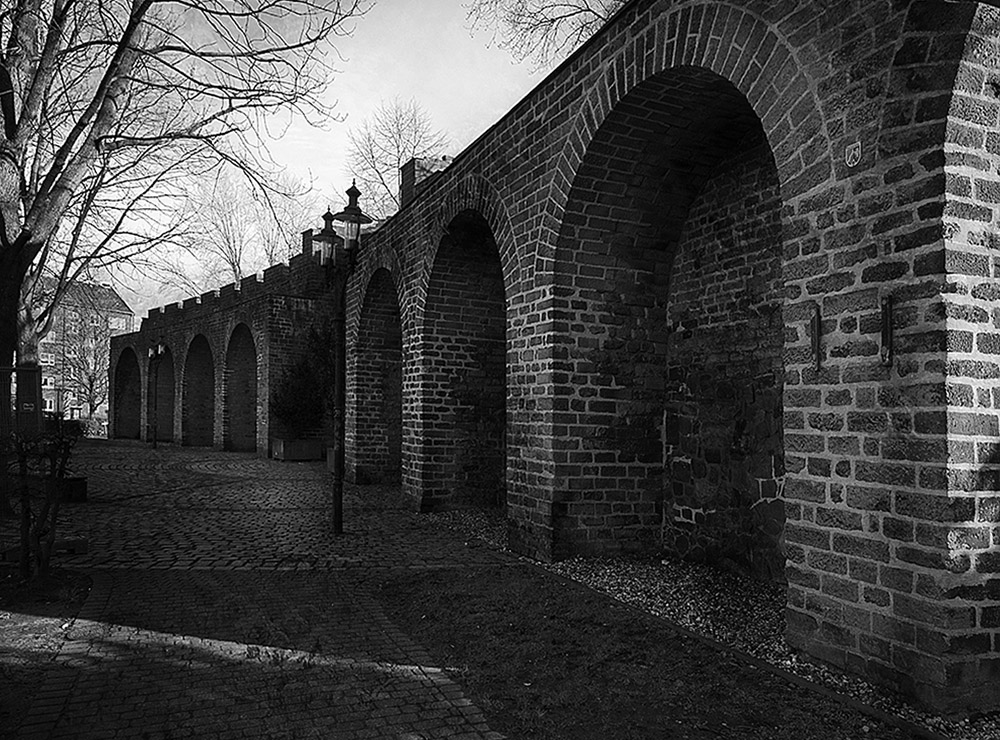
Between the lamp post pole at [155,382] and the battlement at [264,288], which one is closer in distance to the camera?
the battlement at [264,288]

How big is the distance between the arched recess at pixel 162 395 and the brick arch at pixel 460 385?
20086 mm

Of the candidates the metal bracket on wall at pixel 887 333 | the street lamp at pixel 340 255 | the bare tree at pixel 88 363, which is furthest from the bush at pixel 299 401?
the bare tree at pixel 88 363

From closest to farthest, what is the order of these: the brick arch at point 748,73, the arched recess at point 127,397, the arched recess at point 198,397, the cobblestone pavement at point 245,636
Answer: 1. the cobblestone pavement at point 245,636
2. the brick arch at point 748,73
3. the arched recess at point 198,397
4. the arched recess at point 127,397

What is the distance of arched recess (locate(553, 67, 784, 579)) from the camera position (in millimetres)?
5715

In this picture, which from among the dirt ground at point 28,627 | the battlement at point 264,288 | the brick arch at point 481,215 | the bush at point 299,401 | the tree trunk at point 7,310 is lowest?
the dirt ground at point 28,627

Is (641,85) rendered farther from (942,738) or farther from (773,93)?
(942,738)

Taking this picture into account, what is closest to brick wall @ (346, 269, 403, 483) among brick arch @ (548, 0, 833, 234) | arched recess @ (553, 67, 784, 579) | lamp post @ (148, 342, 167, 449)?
arched recess @ (553, 67, 784, 579)

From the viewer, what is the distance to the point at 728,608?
5.08 m

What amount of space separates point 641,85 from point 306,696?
4.59 m

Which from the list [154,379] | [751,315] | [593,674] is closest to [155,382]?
[154,379]

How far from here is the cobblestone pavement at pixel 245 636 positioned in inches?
133

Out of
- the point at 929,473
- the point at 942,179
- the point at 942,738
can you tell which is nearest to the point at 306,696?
the point at 942,738

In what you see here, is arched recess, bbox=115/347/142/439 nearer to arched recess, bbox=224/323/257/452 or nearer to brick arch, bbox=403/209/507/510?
arched recess, bbox=224/323/257/452

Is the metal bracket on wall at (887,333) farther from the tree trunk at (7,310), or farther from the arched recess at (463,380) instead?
the tree trunk at (7,310)
